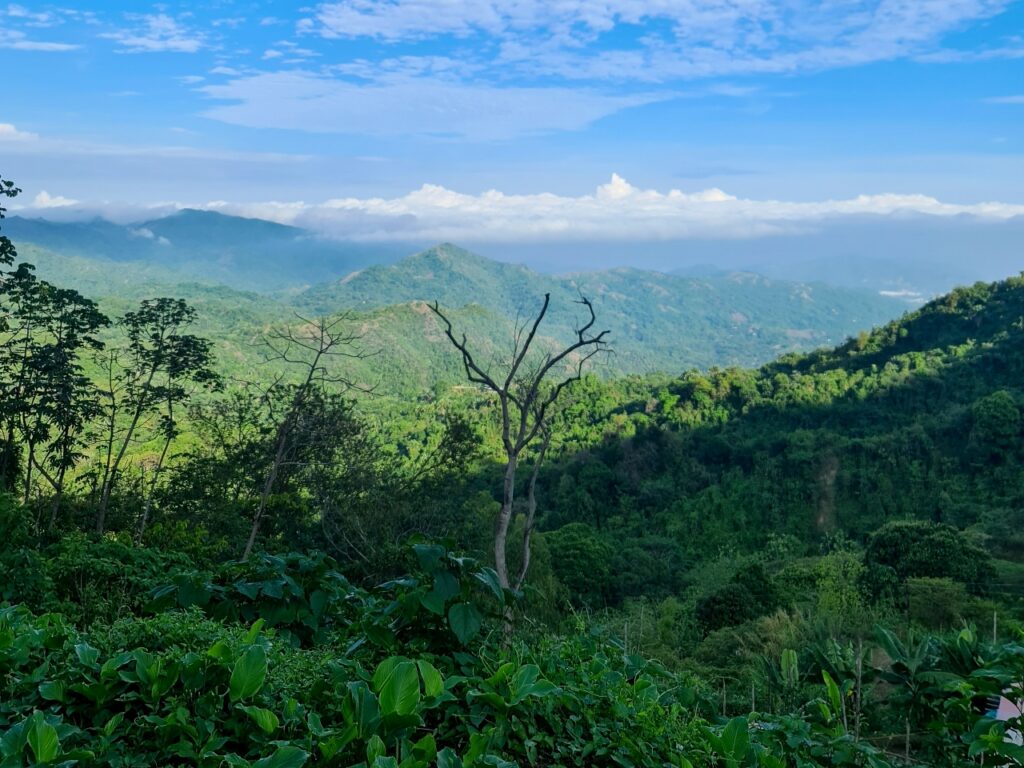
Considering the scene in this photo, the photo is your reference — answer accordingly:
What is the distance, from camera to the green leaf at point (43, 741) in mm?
1361

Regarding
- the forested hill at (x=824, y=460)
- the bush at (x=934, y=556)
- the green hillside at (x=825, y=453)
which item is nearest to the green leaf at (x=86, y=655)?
the bush at (x=934, y=556)

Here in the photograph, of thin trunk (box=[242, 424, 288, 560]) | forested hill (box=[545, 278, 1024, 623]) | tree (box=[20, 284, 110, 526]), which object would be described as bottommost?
forested hill (box=[545, 278, 1024, 623])

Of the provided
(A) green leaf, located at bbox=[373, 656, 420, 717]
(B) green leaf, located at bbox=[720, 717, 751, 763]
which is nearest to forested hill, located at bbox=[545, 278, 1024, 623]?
(B) green leaf, located at bbox=[720, 717, 751, 763]

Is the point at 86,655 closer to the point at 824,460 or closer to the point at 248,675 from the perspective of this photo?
the point at 248,675

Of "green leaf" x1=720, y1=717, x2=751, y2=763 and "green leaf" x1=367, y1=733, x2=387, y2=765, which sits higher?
"green leaf" x1=367, y1=733, x2=387, y2=765

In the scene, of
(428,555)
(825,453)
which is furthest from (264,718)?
(825,453)

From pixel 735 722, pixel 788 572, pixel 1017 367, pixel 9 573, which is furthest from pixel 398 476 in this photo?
pixel 1017 367

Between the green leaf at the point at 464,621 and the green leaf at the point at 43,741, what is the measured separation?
96 centimetres

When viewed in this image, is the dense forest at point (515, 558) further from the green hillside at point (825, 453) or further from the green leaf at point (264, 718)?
the green hillside at point (825, 453)

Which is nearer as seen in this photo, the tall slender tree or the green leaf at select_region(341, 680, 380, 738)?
the green leaf at select_region(341, 680, 380, 738)

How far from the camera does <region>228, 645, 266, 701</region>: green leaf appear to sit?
1.65m

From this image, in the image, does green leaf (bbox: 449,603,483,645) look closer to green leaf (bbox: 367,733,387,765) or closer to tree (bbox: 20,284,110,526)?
green leaf (bbox: 367,733,387,765)

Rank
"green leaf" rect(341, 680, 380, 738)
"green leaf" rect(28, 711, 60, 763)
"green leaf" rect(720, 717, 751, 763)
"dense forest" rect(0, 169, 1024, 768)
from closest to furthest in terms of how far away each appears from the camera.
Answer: "green leaf" rect(28, 711, 60, 763) < "green leaf" rect(341, 680, 380, 738) < "dense forest" rect(0, 169, 1024, 768) < "green leaf" rect(720, 717, 751, 763)

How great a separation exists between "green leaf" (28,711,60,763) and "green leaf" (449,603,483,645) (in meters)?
0.96
